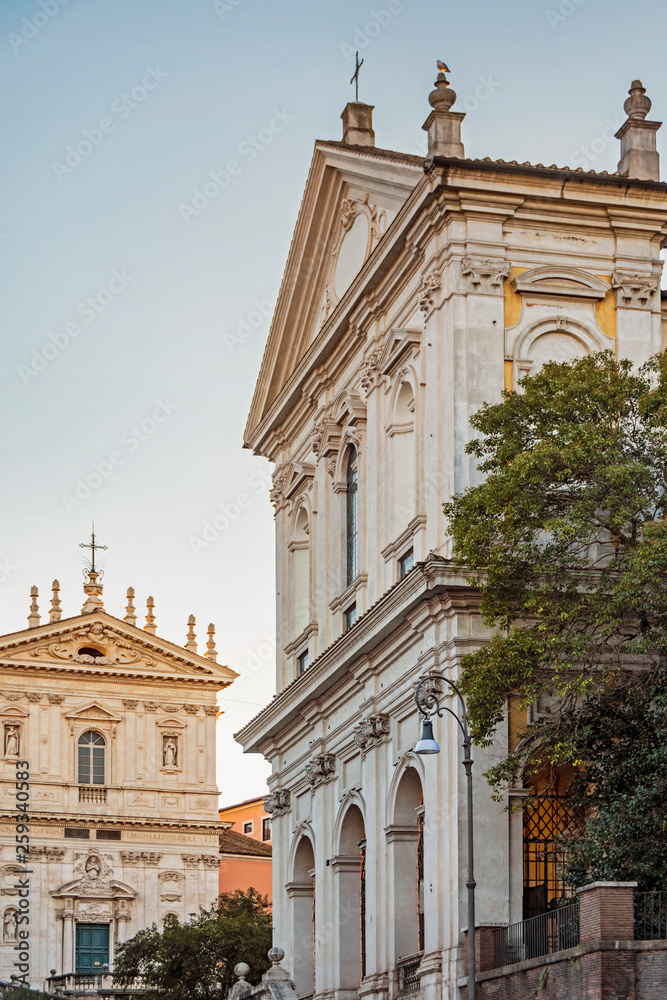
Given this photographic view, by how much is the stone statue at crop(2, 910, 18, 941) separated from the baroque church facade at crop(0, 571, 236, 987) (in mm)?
42

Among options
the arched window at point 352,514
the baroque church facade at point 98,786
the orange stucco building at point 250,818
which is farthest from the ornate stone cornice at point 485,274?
the orange stucco building at point 250,818

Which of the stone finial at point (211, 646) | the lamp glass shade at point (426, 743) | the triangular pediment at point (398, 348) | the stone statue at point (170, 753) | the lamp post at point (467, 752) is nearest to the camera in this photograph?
the lamp glass shade at point (426, 743)

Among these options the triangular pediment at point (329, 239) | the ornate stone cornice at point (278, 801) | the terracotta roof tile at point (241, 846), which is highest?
the triangular pediment at point (329, 239)

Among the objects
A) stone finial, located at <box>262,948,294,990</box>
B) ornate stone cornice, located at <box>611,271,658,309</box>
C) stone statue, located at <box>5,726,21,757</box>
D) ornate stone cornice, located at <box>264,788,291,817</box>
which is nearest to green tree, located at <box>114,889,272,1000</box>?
ornate stone cornice, located at <box>264,788,291,817</box>

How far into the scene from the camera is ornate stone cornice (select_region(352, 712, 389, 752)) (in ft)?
111

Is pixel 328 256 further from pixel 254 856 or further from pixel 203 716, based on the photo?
pixel 254 856

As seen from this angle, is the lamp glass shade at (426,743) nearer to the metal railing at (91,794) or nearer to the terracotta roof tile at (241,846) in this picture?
the metal railing at (91,794)

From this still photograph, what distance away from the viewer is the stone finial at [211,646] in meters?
70.7

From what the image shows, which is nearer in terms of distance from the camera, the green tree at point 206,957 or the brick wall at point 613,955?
the brick wall at point 613,955

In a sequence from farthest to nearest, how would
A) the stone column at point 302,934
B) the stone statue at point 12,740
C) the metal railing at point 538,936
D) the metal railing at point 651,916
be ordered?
the stone statue at point 12,740
the stone column at point 302,934
the metal railing at point 538,936
the metal railing at point 651,916

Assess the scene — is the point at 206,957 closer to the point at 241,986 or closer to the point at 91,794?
the point at 241,986

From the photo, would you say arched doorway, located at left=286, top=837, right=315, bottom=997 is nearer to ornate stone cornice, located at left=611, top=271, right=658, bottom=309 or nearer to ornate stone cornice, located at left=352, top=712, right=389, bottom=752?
ornate stone cornice, located at left=352, top=712, right=389, bottom=752

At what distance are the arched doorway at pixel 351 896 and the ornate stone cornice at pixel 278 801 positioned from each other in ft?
16.3

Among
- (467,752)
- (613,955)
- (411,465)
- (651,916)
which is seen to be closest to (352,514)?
(411,465)
